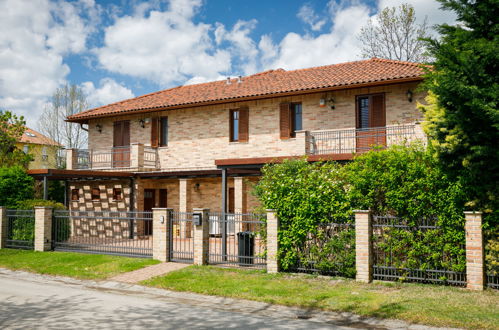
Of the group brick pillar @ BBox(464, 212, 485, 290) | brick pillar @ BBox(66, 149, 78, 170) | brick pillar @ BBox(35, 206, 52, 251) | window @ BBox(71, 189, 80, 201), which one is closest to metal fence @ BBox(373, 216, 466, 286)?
brick pillar @ BBox(464, 212, 485, 290)

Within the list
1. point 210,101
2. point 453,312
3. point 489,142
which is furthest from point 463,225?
point 210,101

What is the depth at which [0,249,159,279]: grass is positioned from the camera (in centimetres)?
1194

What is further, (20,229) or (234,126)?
(234,126)

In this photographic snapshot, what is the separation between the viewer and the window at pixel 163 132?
2152 cm

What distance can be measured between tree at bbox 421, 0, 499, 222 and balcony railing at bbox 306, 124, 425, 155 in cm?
645

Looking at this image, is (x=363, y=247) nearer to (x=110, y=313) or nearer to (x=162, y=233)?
(x=110, y=313)

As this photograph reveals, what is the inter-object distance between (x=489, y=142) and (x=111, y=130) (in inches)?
739

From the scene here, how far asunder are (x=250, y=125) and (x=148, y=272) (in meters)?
9.22

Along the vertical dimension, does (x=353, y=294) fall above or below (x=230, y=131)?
below

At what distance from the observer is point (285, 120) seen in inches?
717

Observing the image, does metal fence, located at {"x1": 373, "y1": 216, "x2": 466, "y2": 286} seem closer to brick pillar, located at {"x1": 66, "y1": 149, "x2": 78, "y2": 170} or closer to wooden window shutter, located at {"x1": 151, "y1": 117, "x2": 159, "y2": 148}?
wooden window shutter, located at {"x1": 151, "y1": 117, "x2": 159, "y2": 148}

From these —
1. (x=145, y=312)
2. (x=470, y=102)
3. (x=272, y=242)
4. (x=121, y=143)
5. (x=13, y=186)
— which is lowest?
(x=145, y=312)

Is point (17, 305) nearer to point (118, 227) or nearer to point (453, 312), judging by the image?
point (453, 312)

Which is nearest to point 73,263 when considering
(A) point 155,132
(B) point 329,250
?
(B) point 329,250
